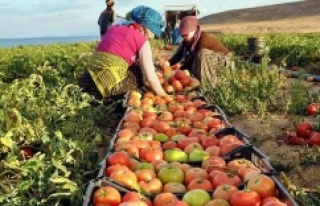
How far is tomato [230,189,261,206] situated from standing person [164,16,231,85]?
14.7ft

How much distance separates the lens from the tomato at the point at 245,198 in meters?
2.69

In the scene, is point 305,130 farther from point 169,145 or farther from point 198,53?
point 198,53

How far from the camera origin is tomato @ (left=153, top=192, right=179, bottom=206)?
2.80m

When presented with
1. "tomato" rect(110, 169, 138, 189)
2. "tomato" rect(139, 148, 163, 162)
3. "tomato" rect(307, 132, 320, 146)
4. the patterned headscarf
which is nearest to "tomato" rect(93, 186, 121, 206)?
"tomato" rect(110, 169, 138, 189)

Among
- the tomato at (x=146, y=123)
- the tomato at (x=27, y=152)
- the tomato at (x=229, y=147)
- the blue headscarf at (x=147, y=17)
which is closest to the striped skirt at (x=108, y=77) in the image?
the blue headscarf at (x=147, y=17)

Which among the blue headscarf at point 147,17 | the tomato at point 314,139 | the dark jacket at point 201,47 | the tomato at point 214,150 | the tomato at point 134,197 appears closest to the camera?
the tomato at point 134,197

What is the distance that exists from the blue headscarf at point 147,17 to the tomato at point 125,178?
311 cm

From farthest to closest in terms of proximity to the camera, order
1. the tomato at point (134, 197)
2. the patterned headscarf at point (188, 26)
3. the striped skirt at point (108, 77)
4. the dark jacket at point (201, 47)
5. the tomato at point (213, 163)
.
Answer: the dark jacket at point (201, 47) → the patterned headscarf at point (188, 26) → the striped skirt at point (108, 77) → the tomato at point (213, 163) → the tomato at point (134, 197)

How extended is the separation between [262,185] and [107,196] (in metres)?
0.85

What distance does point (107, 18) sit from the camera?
A: 13273mm

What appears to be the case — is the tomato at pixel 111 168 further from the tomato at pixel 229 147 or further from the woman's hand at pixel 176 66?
the woman's hand at pixel 176 66

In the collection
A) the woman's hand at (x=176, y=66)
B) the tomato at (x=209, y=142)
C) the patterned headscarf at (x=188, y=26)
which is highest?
the patterned headscarf at (x=188, y=26)

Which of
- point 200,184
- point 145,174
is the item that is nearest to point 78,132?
point 145,174

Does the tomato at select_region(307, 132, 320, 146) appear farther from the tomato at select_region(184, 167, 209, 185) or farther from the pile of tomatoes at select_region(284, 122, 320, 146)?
the tomato at select_region(184, 167, 209, 185)
